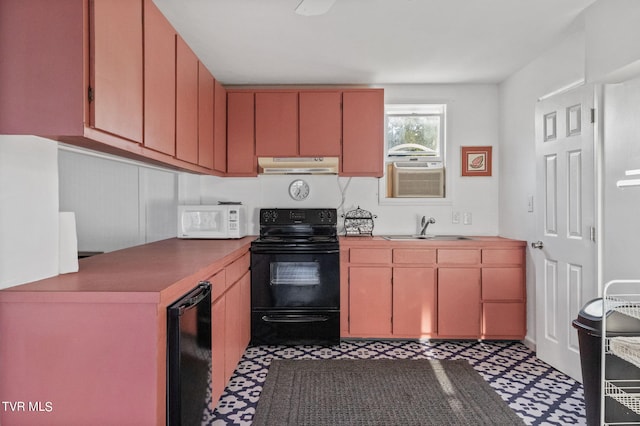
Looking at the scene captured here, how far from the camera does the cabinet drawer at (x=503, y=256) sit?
11.4ft

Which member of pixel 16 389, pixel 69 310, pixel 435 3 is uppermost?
pixel 435 3

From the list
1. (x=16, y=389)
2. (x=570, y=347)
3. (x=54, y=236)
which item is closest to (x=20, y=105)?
(x=54, y=236)

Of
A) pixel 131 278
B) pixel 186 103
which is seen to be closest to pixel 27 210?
pixel 131 278

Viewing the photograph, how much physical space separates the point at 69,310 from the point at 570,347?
2.99 m

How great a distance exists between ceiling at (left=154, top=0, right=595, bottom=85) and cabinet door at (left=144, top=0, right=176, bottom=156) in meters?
0.31

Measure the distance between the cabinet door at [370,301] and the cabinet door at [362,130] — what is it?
37.6 inches

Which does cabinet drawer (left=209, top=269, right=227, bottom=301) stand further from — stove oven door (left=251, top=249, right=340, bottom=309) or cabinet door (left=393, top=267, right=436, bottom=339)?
cabinet door (left=393, top=267, right=436, bottom=339)

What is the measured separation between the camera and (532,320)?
337 centimetres

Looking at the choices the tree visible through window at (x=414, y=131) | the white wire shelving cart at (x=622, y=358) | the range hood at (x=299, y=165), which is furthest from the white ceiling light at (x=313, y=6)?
the tree visible through window at (x=414, y=131)

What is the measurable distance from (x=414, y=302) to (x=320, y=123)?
1.81 m

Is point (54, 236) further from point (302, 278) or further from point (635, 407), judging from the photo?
point (635, 407)

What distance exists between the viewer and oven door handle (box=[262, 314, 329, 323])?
339cm

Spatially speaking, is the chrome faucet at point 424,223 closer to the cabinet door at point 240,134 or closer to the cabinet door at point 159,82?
the cabinet door at point 240,134

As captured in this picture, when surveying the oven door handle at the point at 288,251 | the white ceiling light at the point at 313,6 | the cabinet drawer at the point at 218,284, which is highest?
the white ceiling light at the point at 313,6
